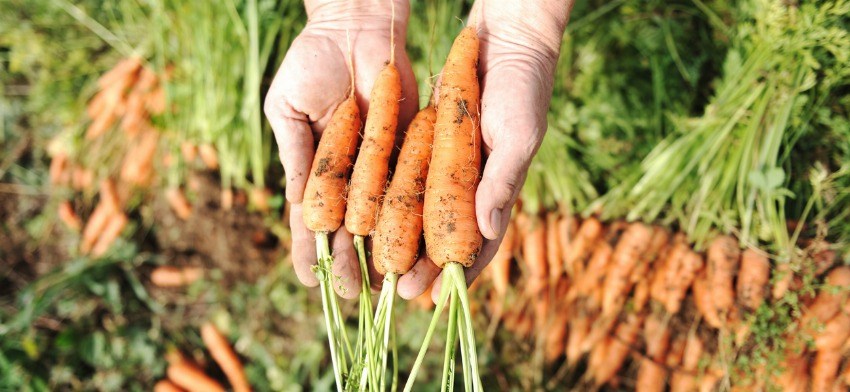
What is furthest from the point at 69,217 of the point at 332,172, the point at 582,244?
the point at 582,244

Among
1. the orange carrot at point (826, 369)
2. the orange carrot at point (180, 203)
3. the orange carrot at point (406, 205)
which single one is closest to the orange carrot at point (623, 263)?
the orange carrot at point (826, 369)

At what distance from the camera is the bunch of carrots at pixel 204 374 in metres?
3.70

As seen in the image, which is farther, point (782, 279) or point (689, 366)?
point (689, 366)

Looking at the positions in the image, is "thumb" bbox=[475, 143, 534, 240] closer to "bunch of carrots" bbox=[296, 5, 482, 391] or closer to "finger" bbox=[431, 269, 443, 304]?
"bunch of carrots" bbox=[296, 5, 482, 391]

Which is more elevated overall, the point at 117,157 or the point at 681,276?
the point at 681,276

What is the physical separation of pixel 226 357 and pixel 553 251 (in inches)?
98.2

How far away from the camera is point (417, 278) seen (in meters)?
2.16

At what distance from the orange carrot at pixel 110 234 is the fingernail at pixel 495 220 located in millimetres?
3420

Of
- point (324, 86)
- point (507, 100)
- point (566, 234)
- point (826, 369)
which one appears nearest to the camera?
point (507, 100)

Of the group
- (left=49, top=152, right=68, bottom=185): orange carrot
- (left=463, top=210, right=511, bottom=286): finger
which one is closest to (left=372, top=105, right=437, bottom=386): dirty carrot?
(left=463, top=210, right=511, bottom=286): finger

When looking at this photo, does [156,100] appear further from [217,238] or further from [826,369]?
[826,369]

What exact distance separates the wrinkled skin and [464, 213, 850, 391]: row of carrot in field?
1259 millimetres

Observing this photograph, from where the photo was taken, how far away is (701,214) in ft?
9.73

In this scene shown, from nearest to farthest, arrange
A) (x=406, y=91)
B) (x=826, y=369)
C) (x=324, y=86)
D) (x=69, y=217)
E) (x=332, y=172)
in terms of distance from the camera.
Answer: (x=332, y=172), (x=324, y=86), (x=406, y=91), (x=826, y=369), (x=69, y=217)
